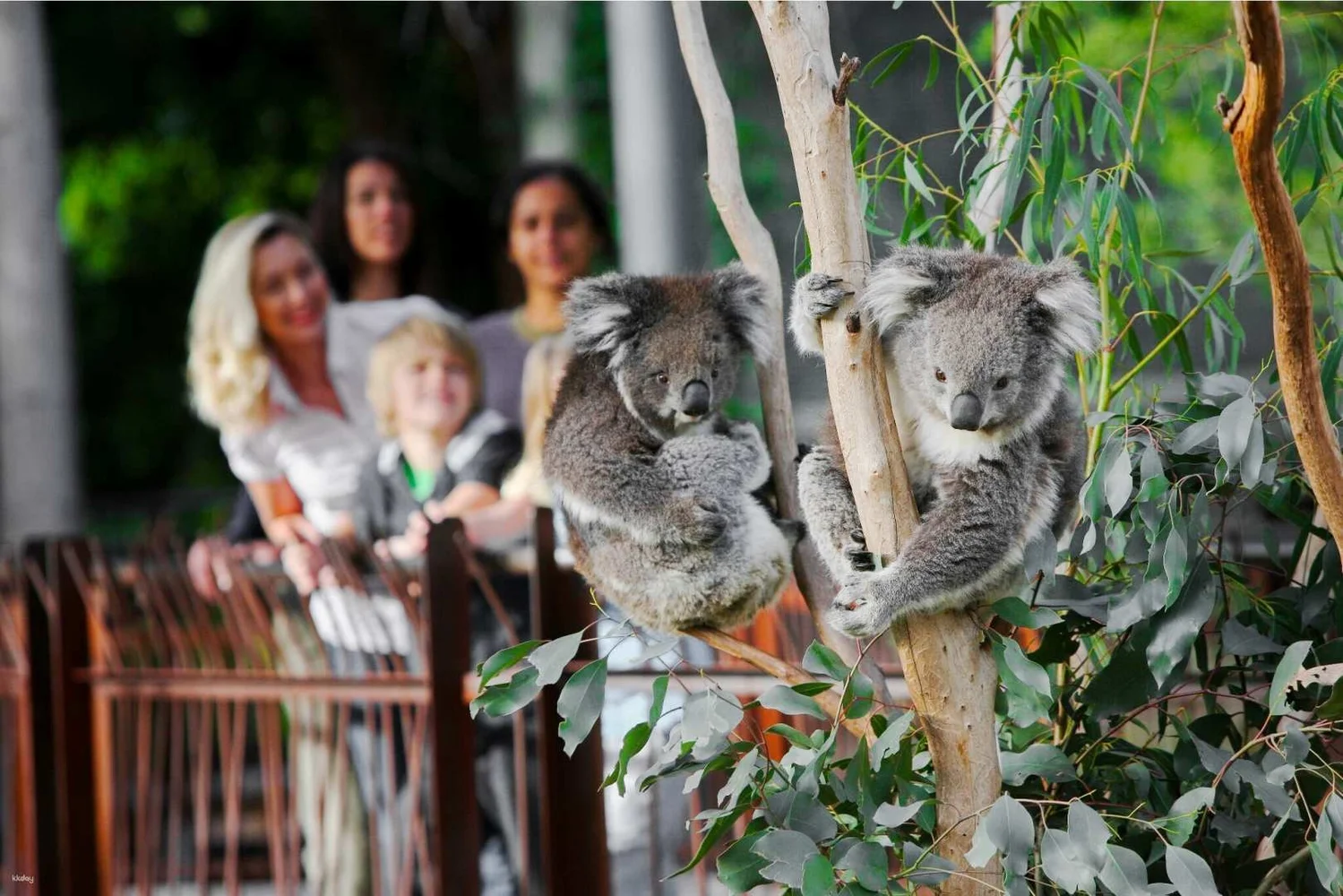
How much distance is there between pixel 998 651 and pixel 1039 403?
28cm

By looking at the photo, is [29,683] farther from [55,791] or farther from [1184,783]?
[1184,783]

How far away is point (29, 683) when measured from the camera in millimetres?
2787

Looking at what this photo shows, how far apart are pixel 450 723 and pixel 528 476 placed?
0.72 meters

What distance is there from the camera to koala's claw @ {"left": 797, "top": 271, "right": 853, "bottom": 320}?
133cm

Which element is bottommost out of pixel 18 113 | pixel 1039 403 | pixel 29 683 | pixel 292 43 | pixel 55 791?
pixel 55 791

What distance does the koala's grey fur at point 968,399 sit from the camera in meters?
1.34

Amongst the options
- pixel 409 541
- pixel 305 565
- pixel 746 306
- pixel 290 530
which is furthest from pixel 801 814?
pixel 290 530

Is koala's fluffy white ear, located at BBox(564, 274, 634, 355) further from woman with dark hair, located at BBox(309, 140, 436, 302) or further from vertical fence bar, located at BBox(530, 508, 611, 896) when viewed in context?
woman with dark hair, located at BBox(309, 140, 436, 302)

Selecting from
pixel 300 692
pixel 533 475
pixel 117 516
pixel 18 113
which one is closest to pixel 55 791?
pixel 300 692

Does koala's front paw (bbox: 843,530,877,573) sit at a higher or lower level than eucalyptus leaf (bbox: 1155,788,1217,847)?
higher

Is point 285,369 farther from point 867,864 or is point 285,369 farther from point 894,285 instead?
point 867,864

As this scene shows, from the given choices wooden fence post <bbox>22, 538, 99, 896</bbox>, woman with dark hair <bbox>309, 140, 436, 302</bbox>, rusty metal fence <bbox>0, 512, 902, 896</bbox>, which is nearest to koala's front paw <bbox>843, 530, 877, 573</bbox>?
rusty metal fence <bbox>0, 512, 902, 896</bbox>

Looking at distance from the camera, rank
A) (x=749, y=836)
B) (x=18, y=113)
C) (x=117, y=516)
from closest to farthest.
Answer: (x=749, y=836), (x=18, y=113), (x=117, y=516)

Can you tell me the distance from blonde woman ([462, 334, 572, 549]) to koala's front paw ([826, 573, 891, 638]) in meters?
1.29
